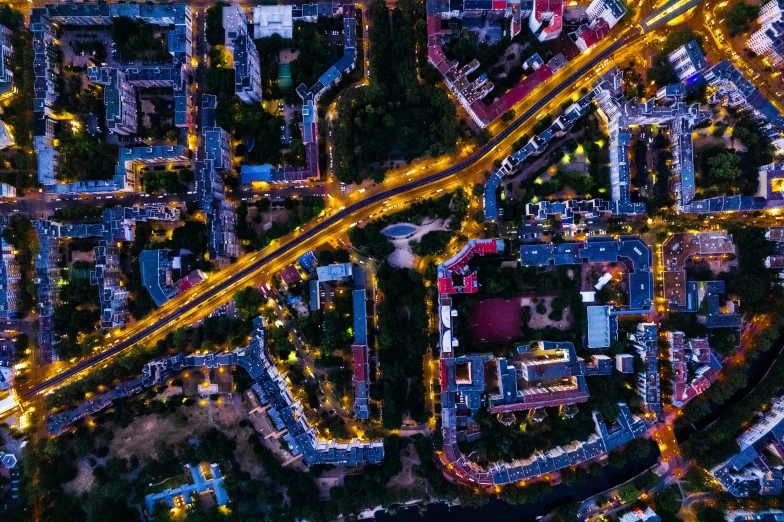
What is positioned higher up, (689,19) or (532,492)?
(689,19)

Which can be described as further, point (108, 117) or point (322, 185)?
point (322, 185)

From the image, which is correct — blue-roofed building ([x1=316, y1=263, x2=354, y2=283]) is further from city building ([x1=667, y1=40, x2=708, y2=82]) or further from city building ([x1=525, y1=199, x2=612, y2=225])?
city building ([x1=667, y1=40, x2=708, y2=82])

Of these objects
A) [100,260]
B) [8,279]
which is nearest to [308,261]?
[100,260]

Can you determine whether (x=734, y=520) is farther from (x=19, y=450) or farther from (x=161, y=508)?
(x=19, y=450)

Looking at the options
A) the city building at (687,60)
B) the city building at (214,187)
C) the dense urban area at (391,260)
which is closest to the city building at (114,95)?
the dense urban area at (391,260)

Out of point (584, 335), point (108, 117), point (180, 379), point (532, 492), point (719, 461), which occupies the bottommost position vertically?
point (532, 492)

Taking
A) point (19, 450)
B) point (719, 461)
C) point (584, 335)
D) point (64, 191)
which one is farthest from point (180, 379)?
point (719, 461)
